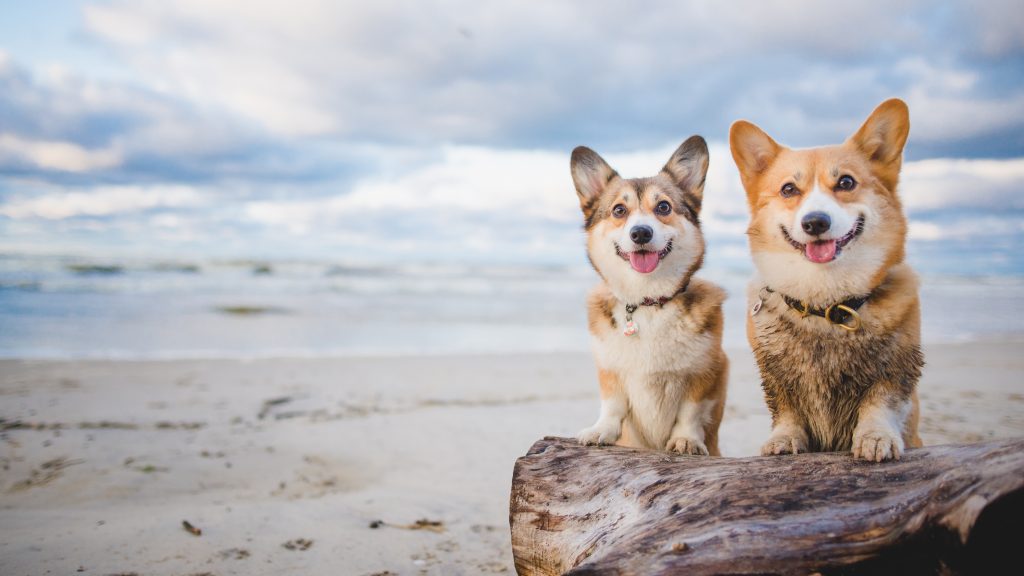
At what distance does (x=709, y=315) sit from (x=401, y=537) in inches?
84.7

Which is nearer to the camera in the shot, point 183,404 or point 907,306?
point 907,306

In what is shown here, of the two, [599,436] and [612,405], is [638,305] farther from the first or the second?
[599,436]

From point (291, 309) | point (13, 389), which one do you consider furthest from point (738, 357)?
point (291, 309)

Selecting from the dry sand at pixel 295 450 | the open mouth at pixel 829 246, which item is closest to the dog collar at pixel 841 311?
the open mouth at pixel 829 246

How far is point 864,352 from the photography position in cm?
251

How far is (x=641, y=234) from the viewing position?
A: 2.92 metres

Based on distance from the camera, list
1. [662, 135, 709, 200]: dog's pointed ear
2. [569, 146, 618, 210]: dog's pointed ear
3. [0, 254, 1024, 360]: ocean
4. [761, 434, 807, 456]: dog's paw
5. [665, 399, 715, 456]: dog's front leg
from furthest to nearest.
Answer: [0, 254, 1024, 360]: ocean → [569, 146, 618, 210]: dog's pointed ear → [662, 135, 709, 200]: dog's pointed ear → [665, 399, 715, 456]: dog's front leg → [761, 434, 807, 456]: dog's paw

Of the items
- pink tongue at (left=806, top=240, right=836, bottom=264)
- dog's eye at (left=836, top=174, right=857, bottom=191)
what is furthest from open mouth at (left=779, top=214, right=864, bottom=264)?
dog's eye at (left=836, top=174, right=857, bottom=191)

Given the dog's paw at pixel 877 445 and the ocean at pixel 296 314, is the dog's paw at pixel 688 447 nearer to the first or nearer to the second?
the dog's paw at pixel 877 445

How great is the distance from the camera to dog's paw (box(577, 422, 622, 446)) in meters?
2.98

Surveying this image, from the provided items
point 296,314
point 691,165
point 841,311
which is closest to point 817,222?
point 841,311

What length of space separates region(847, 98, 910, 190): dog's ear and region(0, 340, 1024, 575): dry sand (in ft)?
8.50

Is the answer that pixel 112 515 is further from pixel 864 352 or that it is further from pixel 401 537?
pixel 864 352

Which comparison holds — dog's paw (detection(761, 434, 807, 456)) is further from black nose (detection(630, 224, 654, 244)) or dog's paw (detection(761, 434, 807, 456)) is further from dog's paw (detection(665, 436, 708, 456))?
black nose (detection(630, 224, 654, 244))
